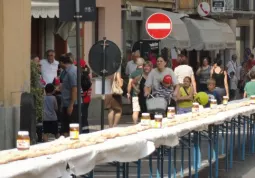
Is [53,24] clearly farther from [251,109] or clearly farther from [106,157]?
[106,157]

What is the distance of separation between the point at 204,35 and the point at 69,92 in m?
21.2

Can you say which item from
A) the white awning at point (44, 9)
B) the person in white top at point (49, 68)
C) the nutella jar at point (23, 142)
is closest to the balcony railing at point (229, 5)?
the white awning at point (44, 9)

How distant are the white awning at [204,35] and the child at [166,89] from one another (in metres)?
17.5

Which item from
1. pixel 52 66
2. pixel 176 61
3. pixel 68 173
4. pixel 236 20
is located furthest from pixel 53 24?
pixel 236 20

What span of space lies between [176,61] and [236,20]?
16295mm

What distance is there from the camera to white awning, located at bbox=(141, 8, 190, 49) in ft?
111

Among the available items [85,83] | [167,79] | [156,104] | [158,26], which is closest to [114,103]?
[158,26]

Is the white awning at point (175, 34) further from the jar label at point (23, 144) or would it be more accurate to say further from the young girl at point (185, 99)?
the jar label at point (23, 144)

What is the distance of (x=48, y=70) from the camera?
22859 mm

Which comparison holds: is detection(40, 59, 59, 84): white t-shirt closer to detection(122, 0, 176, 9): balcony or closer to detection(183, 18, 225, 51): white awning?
detection(122, 0, 176, 9): balcony

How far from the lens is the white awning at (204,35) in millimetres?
38250

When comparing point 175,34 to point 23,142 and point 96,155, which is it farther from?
point 23,142

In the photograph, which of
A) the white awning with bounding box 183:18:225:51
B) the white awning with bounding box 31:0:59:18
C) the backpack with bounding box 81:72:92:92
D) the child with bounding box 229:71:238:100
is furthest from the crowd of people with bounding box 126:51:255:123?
the white awning with bounding box 183:18:225:51

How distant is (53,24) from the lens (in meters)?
27.0
